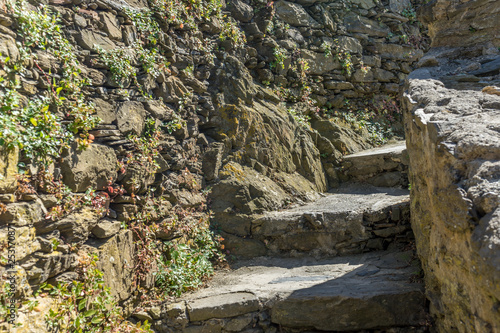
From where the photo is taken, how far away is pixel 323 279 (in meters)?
3.69

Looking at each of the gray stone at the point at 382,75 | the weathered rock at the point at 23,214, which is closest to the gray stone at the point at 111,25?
the weathered rock at the point at 23,214

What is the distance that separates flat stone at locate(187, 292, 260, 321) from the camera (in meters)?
3.37

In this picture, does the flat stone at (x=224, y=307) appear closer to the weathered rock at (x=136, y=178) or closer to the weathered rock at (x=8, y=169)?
the weathered rock at (x=136, y=178)

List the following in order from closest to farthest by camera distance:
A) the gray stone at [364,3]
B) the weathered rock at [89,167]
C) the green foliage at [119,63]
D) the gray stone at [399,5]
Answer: the weathered rock at [89,167], the green foliage at [119,63], the gray stone at [364,3], the gray stone at [399,5]

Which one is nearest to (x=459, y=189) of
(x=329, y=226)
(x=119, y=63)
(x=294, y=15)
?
(x=329, y=226)

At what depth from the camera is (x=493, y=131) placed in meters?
2.04

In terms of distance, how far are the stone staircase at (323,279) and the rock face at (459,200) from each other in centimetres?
43

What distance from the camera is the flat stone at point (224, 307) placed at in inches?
132

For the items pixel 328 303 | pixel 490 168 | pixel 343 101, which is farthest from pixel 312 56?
pixel 490 168

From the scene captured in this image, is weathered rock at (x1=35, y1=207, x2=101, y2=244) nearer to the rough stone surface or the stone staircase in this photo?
the stone staircase

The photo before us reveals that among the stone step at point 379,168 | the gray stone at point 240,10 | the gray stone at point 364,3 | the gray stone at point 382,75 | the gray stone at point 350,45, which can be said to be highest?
the gray stone at point 364,3

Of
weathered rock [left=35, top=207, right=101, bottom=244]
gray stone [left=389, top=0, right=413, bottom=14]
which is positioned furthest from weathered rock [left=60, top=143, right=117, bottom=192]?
gray stone [left=389, top=0, right=413, bottom=14]

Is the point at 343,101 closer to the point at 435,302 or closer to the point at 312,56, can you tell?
the point at 312,56

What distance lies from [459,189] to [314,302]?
1804mm
